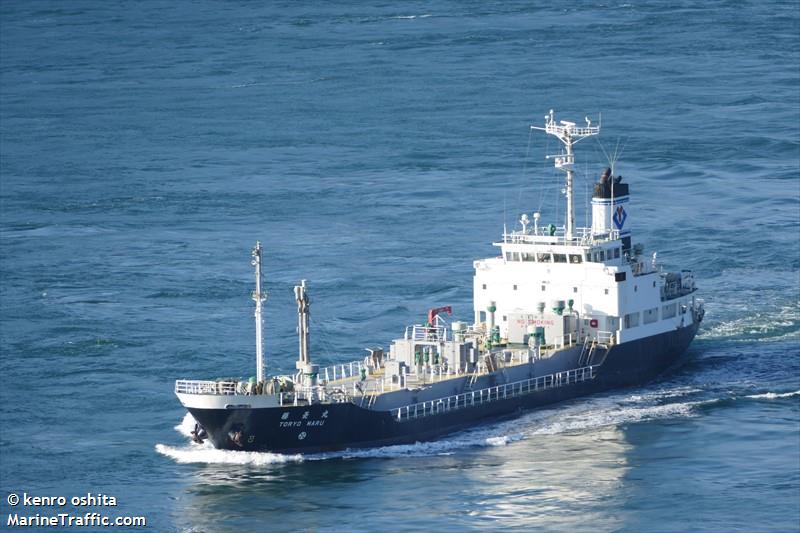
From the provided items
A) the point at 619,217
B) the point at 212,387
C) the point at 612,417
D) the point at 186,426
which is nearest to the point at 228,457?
the point at 212,387

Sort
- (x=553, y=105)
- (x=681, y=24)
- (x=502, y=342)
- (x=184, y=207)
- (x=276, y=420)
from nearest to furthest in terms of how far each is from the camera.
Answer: (x=276, y=420), (x=502, y=342), (x=184, y=207), (x=553, y=105), (x=681, y=24)

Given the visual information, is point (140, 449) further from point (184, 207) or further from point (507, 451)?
point (184, 207)

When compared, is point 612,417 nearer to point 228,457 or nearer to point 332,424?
point 332,424

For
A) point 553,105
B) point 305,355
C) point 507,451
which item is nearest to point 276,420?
point 305,355

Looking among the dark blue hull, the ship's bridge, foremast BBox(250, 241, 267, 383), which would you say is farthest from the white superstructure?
foremast BBox(250, 241, 267, 383)

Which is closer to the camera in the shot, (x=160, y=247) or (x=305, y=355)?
(x=305, y=355)

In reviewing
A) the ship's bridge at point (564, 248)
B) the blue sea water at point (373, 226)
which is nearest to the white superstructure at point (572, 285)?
the ship's bridge at point (564, 248)

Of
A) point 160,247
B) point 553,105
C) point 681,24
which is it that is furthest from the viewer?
point 681,24
